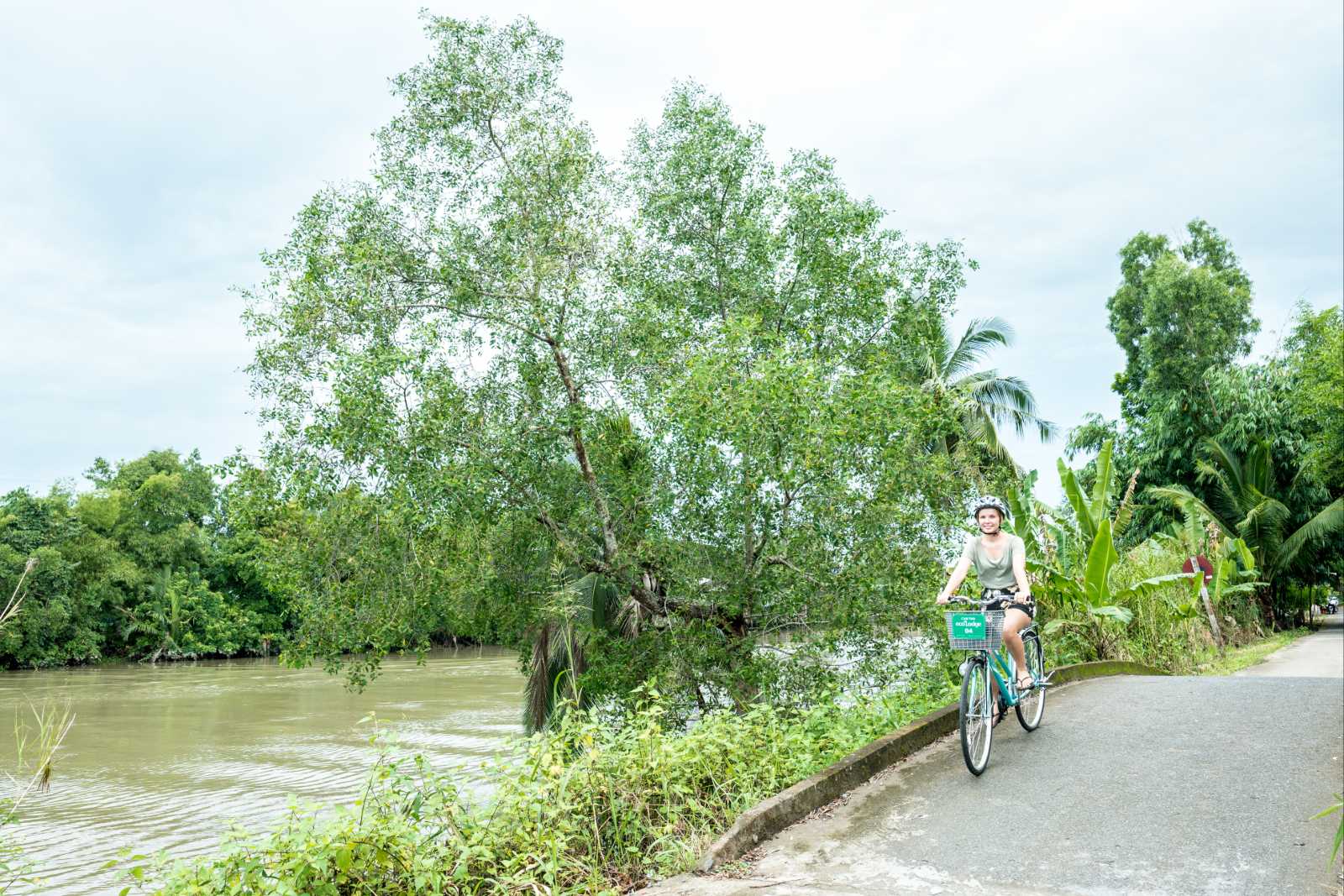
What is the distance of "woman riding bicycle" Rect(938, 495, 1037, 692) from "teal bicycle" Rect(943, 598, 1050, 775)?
0.08m

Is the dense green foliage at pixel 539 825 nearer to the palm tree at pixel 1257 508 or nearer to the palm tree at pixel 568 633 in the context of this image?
the palm tree at pixel 568 633

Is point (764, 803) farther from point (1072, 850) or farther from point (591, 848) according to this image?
point (1072, 850)

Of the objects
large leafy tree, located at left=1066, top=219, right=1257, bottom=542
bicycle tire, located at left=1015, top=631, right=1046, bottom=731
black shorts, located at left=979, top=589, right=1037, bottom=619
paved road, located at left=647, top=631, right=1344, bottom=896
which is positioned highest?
large leafy tree, located at left=1066, top=219, right=1257, bottom=542

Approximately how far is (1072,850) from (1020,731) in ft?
9.41

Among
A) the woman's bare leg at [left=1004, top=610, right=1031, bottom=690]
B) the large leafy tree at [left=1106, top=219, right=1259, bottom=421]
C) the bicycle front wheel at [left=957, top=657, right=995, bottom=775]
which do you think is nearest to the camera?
the bicycle front wheel at [left=957, top=657, right=995, bottom=775]

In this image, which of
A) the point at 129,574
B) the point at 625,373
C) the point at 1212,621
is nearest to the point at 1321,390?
Result: the point at 1212,621

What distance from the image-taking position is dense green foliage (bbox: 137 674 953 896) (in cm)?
447

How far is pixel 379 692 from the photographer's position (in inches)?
1432

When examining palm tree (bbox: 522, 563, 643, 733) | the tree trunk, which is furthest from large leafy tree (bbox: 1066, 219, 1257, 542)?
palm tree (bbox: 522, 563, 643, 733)

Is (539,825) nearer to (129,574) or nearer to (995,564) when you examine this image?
(995,564)

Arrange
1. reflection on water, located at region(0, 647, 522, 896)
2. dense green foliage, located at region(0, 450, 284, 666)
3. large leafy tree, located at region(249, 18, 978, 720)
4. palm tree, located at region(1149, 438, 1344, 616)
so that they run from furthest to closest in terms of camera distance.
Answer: dense green foliage, located at region(0, 450, 284, 666) → palm tree, located at region(1149, 438, 1344, 616) → reflection on water, located at region(0, 647, 522, 896) → large leafy tree, located at region(249, 18, 978, 720)

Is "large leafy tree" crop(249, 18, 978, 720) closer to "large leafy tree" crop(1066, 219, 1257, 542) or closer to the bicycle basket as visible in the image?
the bicycle basket

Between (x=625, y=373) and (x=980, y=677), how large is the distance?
6.18 m

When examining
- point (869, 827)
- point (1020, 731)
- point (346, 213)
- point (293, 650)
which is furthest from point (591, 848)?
point (346, 213)
